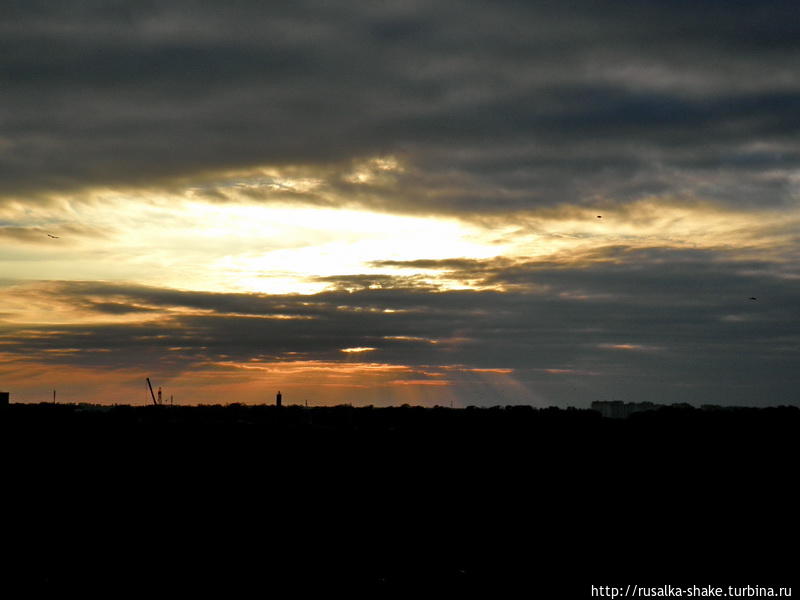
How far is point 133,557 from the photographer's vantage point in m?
23.2

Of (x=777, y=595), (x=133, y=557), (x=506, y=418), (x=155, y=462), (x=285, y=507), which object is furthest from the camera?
(x=506, y=418)

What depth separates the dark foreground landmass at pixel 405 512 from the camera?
70.8 feet

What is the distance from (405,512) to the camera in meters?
29.8

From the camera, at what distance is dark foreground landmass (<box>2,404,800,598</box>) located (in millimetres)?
21594

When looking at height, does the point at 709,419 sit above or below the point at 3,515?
above

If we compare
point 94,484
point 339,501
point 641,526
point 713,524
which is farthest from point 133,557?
point 713,524

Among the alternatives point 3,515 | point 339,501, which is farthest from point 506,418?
point 3,515

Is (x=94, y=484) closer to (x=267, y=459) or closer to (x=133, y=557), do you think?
(x=267, y=459)

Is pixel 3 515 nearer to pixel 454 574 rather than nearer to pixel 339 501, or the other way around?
pixel 339 501

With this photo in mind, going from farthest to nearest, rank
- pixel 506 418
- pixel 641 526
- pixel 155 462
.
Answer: pixel 506 418 → pixel 155 462 → pixel 641 526

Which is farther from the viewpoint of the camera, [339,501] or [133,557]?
[339,501]

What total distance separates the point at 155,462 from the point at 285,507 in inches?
508

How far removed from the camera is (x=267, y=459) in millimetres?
41781

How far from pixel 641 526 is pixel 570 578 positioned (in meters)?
6.66
